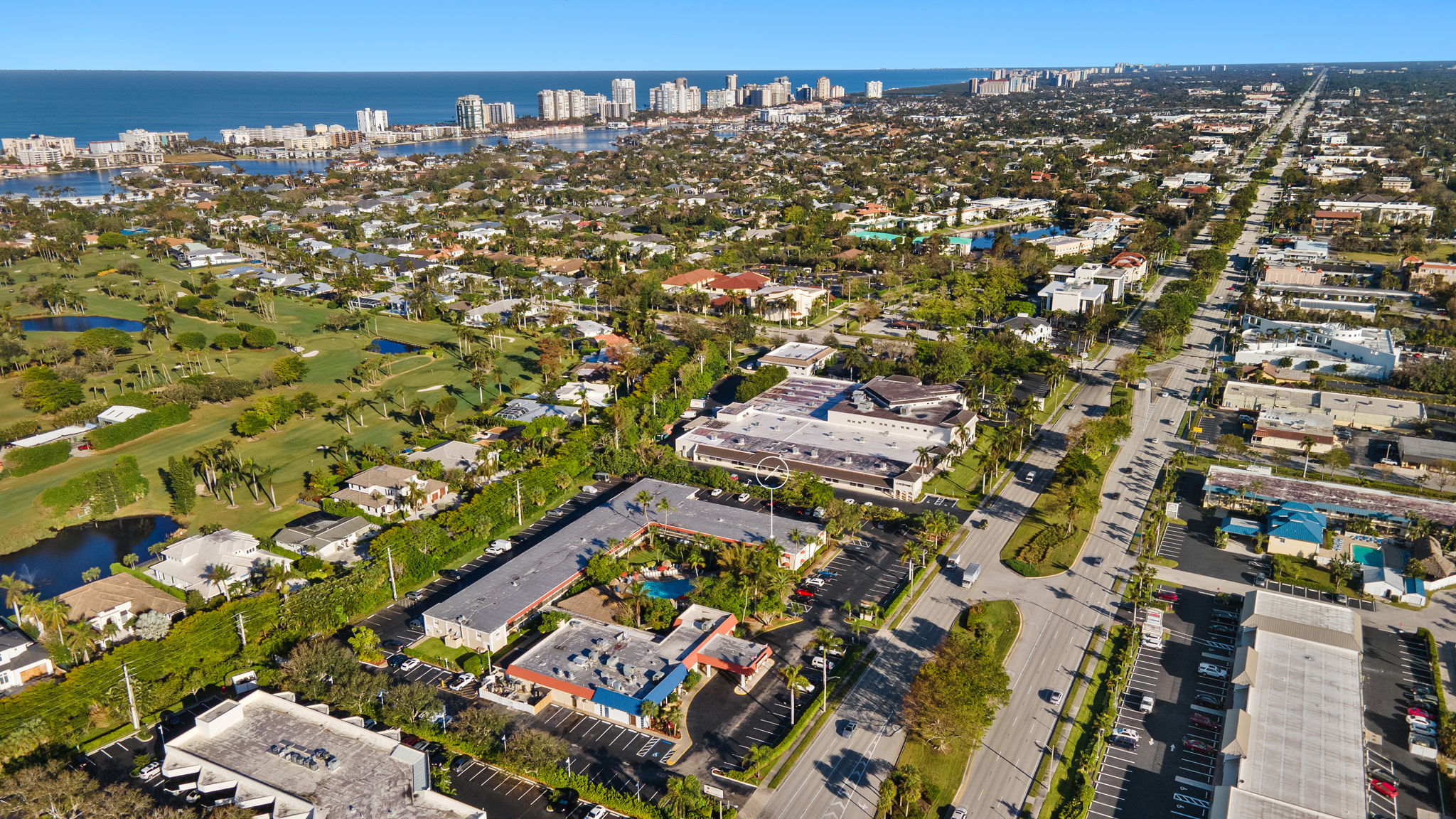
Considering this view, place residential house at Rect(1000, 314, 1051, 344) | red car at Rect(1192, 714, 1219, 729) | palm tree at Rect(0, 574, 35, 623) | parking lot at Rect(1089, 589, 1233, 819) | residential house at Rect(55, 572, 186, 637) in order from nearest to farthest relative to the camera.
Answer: parking lot at Rect(1089, 589, 1233, 819), red car at Rect(1192, 714, 1219, 729), palm tree at Rect(0, 574, 35, 623), residential house at Rect(55, 572, 186, 637), residential house at Rect(1000, 314, 1051, 344)

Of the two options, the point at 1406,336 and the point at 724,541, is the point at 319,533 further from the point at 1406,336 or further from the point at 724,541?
the point at 1406,336

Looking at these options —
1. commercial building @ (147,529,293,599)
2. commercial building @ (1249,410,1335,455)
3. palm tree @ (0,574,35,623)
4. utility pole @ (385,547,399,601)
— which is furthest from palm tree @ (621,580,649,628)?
commercial building @ (1249,410,1335,455)

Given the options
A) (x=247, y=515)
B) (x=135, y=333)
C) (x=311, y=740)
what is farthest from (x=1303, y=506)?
(x=135, y=333)

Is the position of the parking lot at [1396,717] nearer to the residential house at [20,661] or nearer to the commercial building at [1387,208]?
the residential house at [20,661]

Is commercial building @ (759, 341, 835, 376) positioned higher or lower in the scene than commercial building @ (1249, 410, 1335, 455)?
higher

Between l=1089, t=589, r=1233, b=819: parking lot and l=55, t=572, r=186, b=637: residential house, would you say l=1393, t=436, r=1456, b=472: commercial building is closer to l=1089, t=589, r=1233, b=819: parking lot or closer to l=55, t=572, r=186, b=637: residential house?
l=1089, t=589, r=1233, b=819: parking lot

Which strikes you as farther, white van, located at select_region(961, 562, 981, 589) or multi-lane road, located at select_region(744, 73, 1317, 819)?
white van, located at select_region(961, 562, 981, 589)
